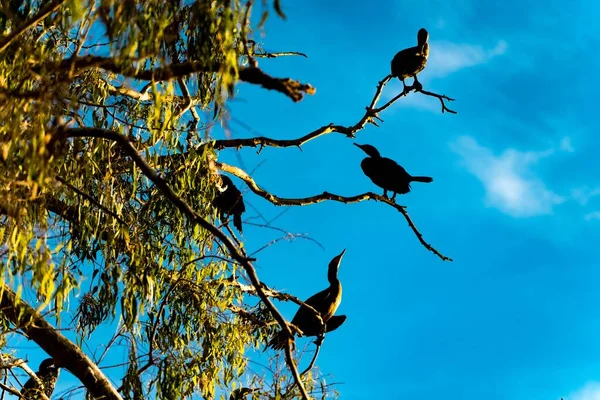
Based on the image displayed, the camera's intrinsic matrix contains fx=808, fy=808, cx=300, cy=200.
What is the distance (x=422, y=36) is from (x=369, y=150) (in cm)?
101

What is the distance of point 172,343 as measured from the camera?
14.4 ft

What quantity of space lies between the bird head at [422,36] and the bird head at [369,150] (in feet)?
2.88

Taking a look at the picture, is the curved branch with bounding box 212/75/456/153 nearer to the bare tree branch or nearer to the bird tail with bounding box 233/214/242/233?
the bird tail with bounding box 233/214/242/233

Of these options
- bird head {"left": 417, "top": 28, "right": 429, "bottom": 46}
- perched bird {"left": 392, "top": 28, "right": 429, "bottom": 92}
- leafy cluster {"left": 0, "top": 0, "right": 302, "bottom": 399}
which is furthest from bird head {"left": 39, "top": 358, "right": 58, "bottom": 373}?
bird head {"left": 417, "top": 28, "right": 429, "bottom": 46}

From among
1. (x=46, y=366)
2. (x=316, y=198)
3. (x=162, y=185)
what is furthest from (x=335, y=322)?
(x=162, y=185)

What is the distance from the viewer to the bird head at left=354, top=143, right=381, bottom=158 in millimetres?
Result: 5702

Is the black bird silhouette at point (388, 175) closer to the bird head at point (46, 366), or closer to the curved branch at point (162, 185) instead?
the bird head at point (46, 366)

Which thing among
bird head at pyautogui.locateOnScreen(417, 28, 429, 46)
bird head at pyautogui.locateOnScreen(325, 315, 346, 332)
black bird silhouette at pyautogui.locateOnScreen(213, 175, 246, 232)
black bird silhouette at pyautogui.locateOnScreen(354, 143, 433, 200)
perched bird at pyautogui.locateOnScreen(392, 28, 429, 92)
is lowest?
bird head at pyautogui.locateOnScreen(325, 315, 346, 332)

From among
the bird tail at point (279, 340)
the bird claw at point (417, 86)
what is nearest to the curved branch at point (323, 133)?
the bird claw at point (417, 86)

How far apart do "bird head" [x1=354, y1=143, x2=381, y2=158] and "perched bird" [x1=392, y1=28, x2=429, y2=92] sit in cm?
55

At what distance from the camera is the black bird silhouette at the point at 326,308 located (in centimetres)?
425

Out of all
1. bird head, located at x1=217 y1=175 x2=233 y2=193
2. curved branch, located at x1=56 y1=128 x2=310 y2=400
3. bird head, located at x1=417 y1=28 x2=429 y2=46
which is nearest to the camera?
curved branch, located at x1=56 y1=128 x2=310 y2=400

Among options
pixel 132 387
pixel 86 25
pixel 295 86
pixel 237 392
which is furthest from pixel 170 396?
pixel 295 86

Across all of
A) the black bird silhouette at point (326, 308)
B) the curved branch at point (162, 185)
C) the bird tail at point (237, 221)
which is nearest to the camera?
the curved branch at point (162, 185)
